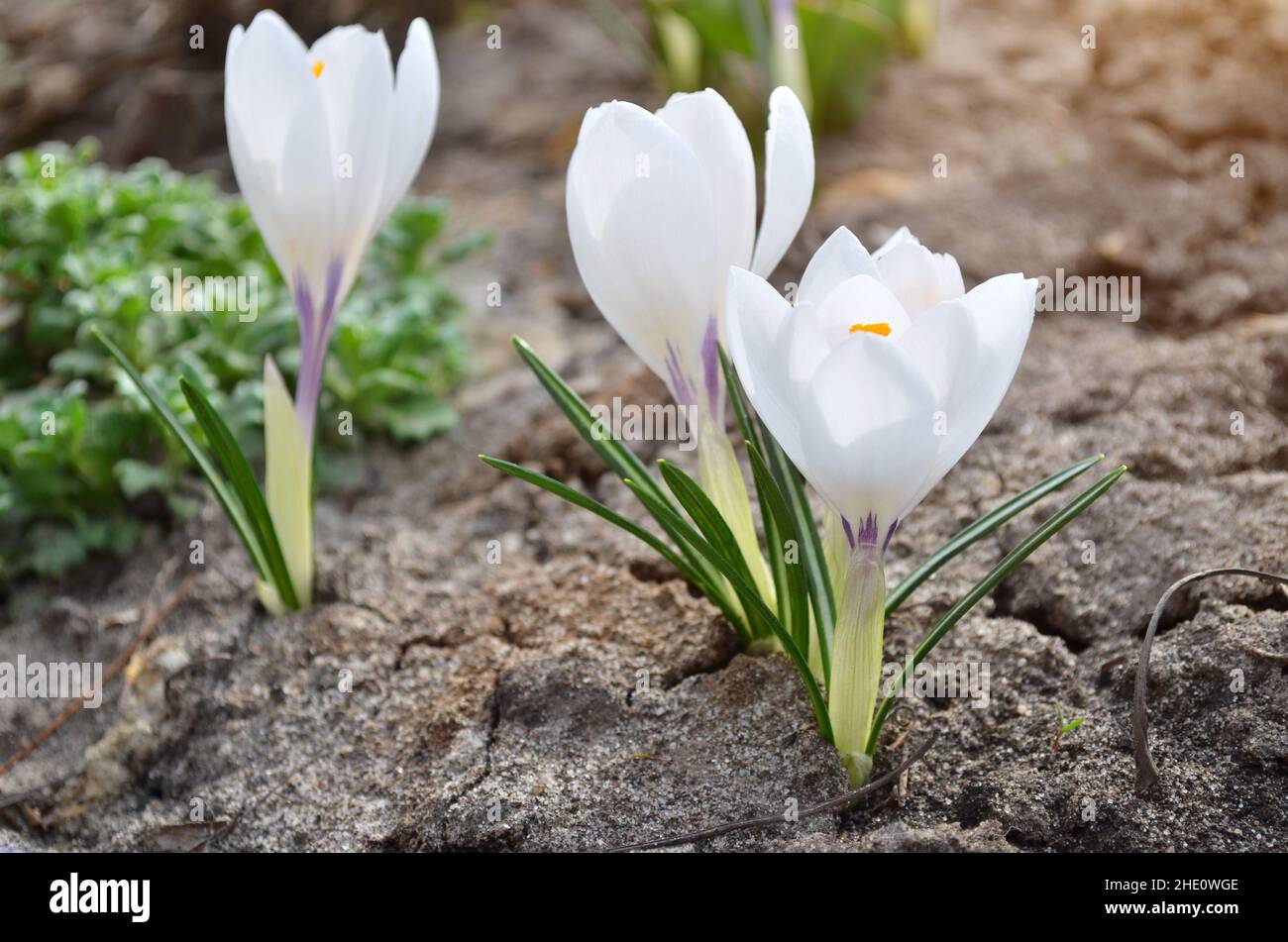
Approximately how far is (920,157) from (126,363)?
1.93 m

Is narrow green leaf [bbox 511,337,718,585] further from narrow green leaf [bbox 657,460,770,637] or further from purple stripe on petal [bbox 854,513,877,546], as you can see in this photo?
purple stripe on petal [bbox 854,513,877,546]

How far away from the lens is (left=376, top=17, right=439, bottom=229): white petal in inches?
59.6

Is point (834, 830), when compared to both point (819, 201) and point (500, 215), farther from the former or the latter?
point (500, 215)

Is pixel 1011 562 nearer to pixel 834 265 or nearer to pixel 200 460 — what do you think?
pixel 834 265

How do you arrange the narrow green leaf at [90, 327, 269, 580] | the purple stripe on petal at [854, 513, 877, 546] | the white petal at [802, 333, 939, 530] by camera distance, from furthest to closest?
the narrow green leaf at [90, 327, 269, 580]
the purple stripe on petal at [854, 513, 877, 546]
the white petal at [802, 333, 939, 530]

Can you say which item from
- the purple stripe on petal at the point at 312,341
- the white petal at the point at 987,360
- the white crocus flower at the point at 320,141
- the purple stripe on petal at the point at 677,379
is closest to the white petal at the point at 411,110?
the white crocus flower at the point at 320,141

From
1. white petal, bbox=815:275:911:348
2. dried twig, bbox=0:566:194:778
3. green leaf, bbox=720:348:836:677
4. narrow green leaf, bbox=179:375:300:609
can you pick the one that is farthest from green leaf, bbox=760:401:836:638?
dried twig, bbox=0:566:194:778

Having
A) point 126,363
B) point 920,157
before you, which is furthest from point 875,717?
point 920,157

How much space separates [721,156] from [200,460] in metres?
0.84

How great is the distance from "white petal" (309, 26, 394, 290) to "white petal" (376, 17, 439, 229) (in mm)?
18

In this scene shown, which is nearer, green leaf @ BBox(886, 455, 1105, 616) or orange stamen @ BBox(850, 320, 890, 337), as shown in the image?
orange stamen @ BBox(850, 320, 890, 337)

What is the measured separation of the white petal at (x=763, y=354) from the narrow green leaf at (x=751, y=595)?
20 centimetres

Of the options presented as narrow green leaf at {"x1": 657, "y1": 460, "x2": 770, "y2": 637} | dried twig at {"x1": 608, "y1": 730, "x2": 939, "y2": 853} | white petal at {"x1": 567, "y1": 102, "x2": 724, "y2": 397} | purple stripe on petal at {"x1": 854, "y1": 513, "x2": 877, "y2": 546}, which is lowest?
dried twig at {"x1": 608, "y1": 730, "x2": 939, "y2": 853}
